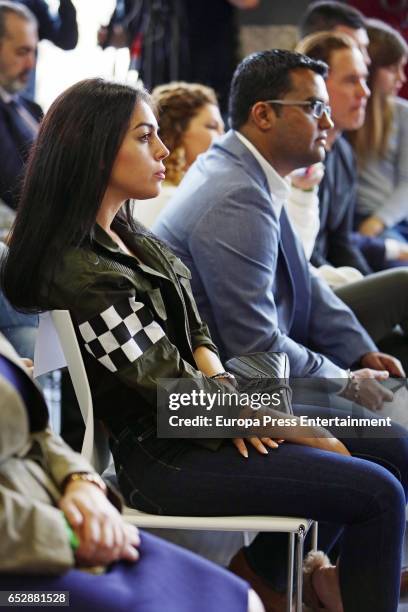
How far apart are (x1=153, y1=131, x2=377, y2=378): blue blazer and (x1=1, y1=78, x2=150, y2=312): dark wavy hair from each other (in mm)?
449

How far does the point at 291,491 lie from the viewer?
71.4 inches

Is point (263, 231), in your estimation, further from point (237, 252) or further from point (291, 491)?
point (291, 491)

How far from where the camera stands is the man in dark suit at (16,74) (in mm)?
3381

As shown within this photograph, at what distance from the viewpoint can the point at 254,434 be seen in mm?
1863

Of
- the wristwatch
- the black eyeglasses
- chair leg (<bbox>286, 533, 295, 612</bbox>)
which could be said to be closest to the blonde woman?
the black eyeglasses

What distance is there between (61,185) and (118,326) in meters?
0.27

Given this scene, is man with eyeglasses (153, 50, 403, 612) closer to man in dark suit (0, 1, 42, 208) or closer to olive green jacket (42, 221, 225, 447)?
olive green jacket (42, 221, 225, 447)

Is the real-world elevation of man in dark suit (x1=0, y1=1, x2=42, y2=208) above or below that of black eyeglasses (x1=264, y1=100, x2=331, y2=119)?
below

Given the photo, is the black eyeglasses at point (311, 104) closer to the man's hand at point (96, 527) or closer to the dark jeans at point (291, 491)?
the dark jeans at point (291, 491)

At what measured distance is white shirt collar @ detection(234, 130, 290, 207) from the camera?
2502 mm

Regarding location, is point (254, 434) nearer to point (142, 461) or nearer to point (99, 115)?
point (142, 461)

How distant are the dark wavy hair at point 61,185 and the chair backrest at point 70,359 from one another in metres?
0.05

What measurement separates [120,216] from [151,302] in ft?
0.93

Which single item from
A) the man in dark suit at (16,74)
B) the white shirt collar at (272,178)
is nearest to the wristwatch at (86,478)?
the white shirt collar at (272,178)
